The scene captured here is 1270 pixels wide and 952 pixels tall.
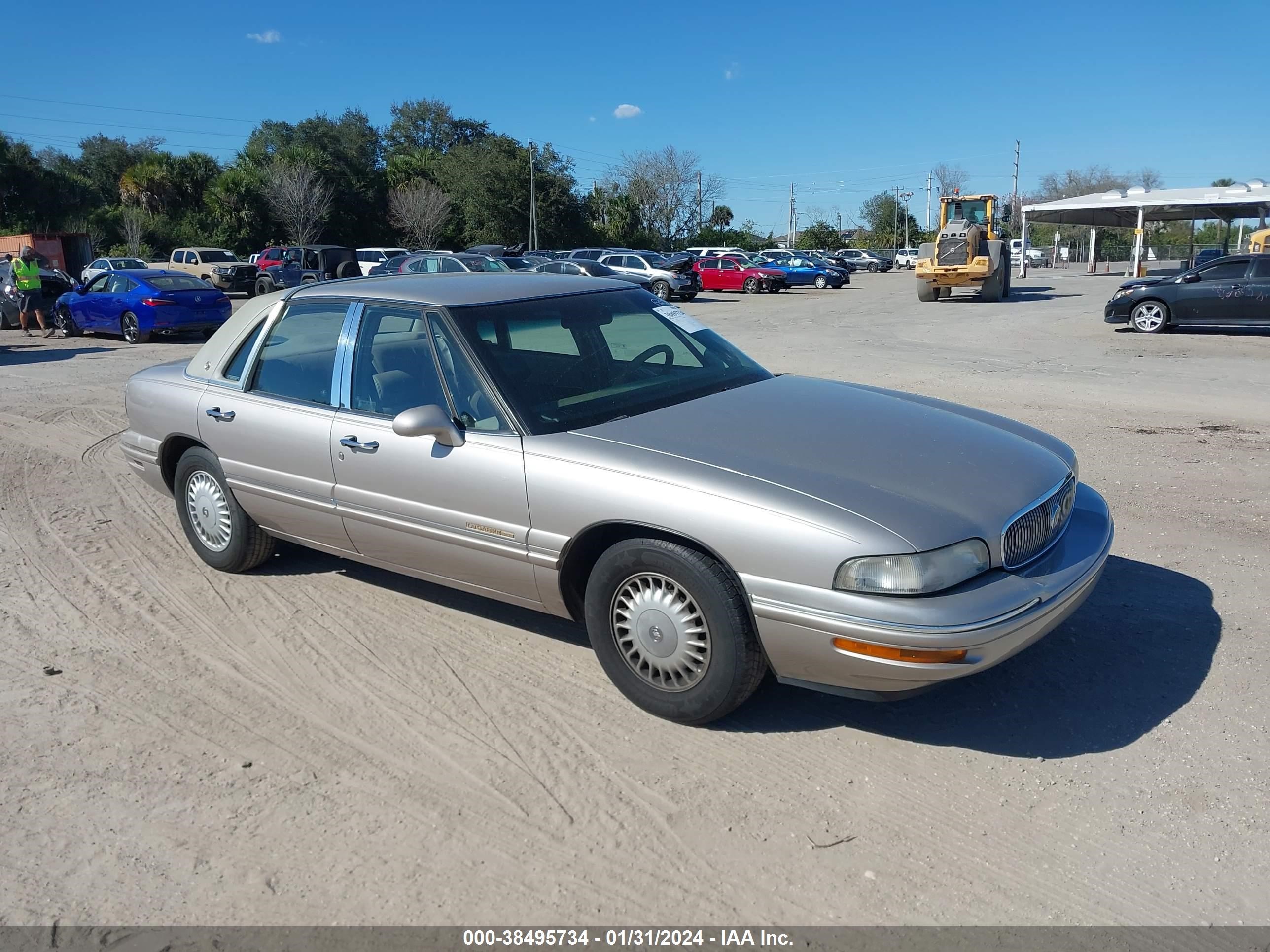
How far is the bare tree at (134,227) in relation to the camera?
44156 millimetres

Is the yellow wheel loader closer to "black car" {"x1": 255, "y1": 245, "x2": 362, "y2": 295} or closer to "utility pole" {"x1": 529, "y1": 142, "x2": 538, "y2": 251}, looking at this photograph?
"black car" {"x1": 255, "y1": 245, "x2": 362, "y2": 295}

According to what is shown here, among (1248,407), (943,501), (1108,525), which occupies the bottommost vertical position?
(1248,407)

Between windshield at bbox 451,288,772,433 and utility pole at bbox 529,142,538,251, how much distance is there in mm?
51622

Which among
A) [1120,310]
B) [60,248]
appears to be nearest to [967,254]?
[1120,310]

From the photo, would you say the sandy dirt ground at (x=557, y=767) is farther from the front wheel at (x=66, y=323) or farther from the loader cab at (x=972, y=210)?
the loader cab at (x=972, y=210)

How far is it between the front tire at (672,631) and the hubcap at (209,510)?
2545 mm

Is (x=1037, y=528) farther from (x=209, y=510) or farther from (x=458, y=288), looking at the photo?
(x=209, y=510)

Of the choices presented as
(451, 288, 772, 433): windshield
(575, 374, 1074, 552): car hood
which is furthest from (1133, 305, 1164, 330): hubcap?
(451, 288, 772, 433): windshield

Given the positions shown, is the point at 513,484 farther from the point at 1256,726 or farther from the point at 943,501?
the point at 1256,726

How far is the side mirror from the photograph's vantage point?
3949 millimetres

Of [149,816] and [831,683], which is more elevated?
[831,683]

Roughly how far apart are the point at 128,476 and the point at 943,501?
660 cm

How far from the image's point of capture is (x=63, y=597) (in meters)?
5.17

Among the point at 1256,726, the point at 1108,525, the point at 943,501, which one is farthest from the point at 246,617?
the point at 1256,726
